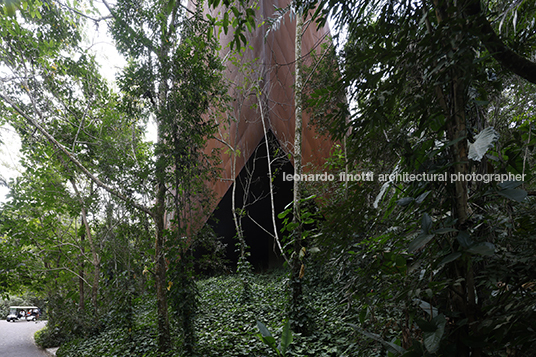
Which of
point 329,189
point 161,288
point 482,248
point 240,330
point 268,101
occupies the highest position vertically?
point 268,101

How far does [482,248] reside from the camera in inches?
28.4

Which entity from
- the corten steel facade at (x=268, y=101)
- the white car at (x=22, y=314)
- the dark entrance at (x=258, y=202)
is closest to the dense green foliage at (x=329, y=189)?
the corten steel facade at (x=268, y=101)

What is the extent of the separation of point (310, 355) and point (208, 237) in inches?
80.1

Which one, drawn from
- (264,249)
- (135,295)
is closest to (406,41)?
(135,295)

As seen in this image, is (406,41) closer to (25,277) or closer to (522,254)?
(522,254)

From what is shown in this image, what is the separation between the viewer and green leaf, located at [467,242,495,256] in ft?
2.30

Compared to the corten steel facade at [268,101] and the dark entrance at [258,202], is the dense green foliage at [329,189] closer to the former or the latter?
the corten steel facade at [268,101]

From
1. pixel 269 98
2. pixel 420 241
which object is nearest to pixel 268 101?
pixel 269 98

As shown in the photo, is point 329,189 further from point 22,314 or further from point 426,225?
point 22,314

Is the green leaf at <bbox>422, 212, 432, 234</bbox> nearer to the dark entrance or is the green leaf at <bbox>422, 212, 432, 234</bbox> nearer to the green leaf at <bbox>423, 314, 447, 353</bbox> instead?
the green leaf at <bbox>423, 314, 447, 353</bbox>

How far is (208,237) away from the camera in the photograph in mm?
4438

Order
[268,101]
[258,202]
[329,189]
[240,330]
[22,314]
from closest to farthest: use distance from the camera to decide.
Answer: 1. [240,330]
2. [329,189]
3. [268,101]
4. [258,202]
5. [22,314]

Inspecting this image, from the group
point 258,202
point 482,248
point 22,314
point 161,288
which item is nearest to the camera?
point 482,248

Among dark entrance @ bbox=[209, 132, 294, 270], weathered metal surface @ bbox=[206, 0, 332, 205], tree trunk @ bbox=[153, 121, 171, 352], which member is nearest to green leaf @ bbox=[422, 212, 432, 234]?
tree trunk @ bbox=[153, 121, 171, 352]
